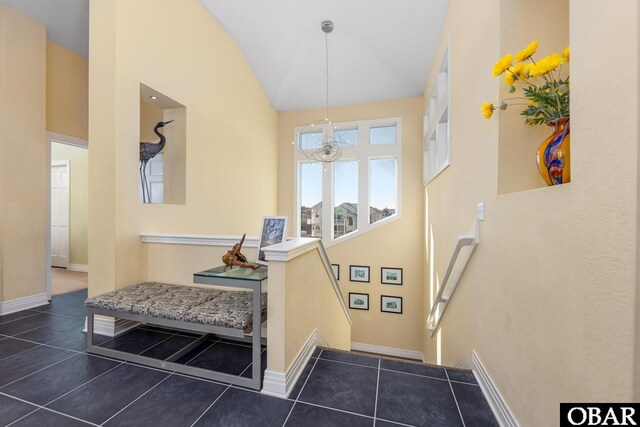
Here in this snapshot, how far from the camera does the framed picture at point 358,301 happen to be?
562 cm

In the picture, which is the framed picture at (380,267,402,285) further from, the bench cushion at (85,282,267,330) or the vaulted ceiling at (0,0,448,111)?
the bench cushion at (85,282,267,330)

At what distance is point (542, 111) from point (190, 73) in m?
3.76

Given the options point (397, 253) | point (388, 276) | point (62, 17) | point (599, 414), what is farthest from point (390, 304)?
point (62, 17)

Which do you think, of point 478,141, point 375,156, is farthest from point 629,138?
point 375,156

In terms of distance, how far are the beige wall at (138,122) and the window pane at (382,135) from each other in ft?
8.62

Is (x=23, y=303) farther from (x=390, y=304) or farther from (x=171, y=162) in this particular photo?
(x=390, y=304)

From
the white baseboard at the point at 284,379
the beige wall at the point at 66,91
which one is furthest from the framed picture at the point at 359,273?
the beige wall at the point at 66,91

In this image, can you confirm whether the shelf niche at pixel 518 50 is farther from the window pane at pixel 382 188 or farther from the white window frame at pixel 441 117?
the window pane at pixel 382 188

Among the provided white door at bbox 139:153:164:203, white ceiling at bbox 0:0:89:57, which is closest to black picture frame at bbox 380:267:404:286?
white door at bbox 139:153:164:203

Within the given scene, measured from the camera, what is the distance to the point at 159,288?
242 centimetres

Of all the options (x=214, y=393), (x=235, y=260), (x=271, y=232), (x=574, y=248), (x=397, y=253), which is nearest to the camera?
(x=574, y=248)

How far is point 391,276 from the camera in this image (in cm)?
549

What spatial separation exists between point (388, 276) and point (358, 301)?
0.86 m

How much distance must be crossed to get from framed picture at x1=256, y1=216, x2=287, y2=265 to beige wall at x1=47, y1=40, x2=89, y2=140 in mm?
3550
